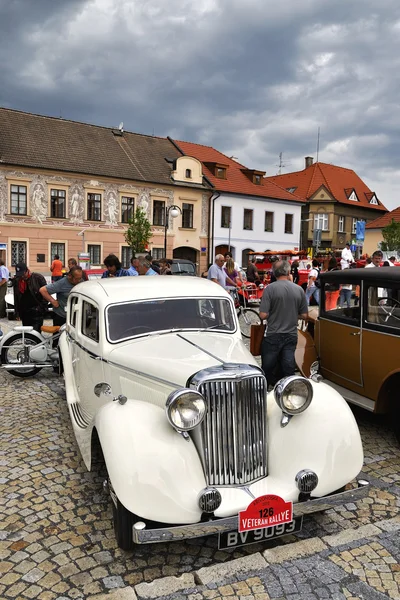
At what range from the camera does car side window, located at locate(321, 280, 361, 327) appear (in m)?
5.54

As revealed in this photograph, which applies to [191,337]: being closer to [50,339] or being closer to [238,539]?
[238,539]

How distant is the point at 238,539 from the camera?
3.05 meters

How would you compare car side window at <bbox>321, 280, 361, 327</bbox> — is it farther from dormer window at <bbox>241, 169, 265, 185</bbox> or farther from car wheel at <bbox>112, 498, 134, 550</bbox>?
dormer window at <bbox>241, 169, 265, 185</bbox>

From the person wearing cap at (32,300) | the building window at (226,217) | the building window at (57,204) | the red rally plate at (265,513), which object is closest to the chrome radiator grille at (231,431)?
the red rally plate at (265,513)

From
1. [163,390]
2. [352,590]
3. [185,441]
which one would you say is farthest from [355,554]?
[163,390]

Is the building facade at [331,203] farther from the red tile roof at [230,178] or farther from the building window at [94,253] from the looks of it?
the building window at [94,253]

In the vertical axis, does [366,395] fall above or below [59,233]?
below

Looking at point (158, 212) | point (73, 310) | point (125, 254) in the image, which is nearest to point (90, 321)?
point (73, 310)

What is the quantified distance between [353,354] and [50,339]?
14.8 feet

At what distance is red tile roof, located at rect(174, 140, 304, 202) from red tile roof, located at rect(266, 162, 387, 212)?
776cm

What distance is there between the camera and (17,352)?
791cm

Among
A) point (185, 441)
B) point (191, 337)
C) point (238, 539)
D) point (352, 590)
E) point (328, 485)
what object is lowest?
point (352, 590)

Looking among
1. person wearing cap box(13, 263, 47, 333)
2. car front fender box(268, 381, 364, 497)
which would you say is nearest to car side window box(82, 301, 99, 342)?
car front fender box(268, 381, 364, 497)

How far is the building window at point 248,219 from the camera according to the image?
122 feet
